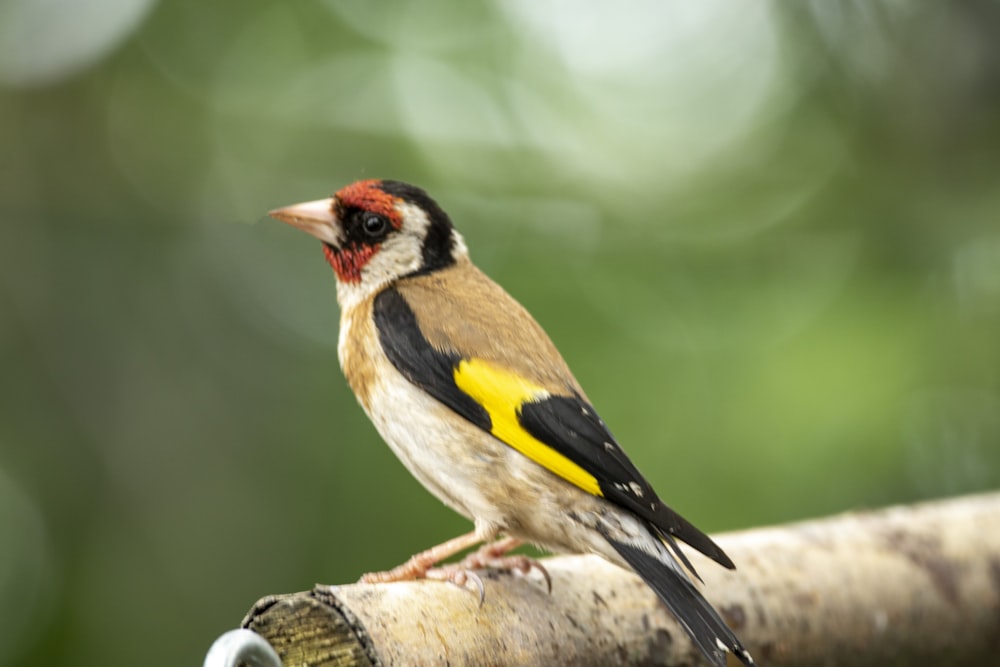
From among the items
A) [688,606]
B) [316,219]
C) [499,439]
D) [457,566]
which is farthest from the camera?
[316,219]

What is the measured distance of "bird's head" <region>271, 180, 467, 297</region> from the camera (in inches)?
131

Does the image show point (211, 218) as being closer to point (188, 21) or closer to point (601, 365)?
point (188, 21)

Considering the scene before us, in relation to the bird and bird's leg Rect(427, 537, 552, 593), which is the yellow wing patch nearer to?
the bird

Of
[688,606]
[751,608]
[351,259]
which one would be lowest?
[751,608]

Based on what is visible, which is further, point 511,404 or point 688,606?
point 511,404

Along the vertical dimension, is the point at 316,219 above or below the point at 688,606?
above

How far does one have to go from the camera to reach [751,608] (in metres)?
2.79

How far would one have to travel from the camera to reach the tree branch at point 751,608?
2.00m

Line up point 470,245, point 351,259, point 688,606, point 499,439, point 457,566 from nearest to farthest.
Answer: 1. point 688,606
2. point 457,566
3. point 499,439
4. point 351,259
5. point 470,245

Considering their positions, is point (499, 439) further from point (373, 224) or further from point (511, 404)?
point (373, 224)

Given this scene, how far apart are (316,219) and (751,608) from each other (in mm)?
1604

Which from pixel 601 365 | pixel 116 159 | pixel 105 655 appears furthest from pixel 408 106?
pixel 105 655

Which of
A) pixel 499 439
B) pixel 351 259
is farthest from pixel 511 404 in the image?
pixel 351 259

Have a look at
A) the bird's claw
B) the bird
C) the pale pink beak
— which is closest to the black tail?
the bird
